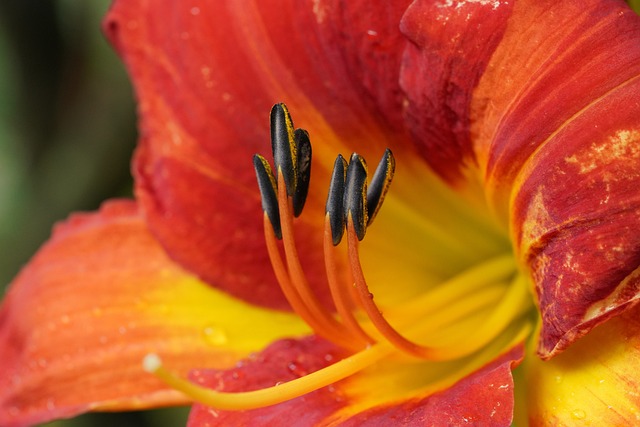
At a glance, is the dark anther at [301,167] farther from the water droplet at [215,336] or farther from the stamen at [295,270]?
the water droplet at [215,336]

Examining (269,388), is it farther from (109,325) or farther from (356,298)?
(109,325)

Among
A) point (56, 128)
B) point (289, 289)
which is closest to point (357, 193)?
point (289, 289)

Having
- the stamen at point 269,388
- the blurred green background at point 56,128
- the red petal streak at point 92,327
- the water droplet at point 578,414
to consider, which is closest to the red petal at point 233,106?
the red petal streak at point 92,327

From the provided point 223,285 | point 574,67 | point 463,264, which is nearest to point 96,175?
point 223,285

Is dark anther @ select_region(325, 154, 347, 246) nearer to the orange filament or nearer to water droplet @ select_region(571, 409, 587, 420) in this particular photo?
the orange filament

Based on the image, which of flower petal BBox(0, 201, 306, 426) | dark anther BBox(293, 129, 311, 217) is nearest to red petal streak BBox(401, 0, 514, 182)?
dark anther BBox(293, 129, 311, 217)

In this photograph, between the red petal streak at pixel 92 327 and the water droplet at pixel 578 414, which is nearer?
the water droplet at pixel 578 414
